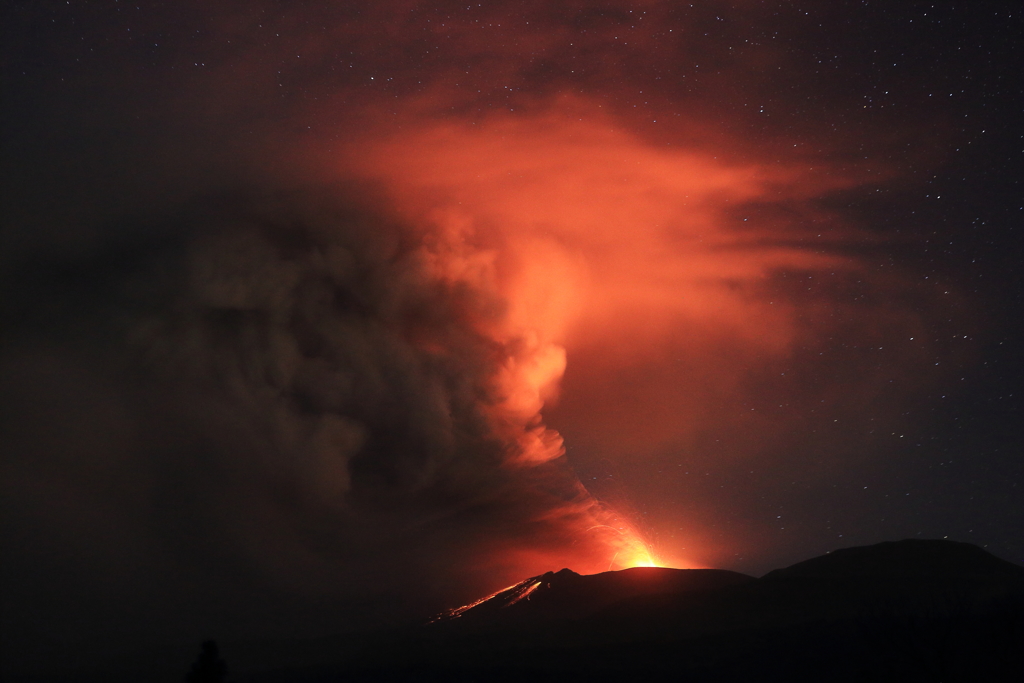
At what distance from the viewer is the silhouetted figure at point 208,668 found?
44.5 m

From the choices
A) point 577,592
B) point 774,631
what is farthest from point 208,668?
point 577,592

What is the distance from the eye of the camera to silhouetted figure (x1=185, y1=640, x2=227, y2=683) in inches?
1751

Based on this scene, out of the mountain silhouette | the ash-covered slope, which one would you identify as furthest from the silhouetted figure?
the ash-covered slope

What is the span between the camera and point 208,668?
45.0m

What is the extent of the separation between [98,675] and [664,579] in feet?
463

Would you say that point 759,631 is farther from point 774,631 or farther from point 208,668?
point 208,668

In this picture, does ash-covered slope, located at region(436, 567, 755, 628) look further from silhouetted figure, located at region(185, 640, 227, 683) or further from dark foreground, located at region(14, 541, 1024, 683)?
silhouetted figure, located at region(185, 640, 227, 683)

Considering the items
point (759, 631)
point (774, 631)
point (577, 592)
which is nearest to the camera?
point (774, 631)

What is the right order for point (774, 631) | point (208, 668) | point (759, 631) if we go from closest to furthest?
1. point (208, 668)
2. point (774, 631)
3. point (759, 631)

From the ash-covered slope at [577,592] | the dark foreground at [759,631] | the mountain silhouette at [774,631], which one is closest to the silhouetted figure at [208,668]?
the dark foreground at [759,631]

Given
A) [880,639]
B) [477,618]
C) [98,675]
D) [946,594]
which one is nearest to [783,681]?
[880,639]

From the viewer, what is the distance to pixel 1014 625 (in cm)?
5147

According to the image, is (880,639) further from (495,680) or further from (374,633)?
(374,633)

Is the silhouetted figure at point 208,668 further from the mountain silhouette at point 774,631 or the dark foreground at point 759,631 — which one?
the mountain silhouette at point 774,631
